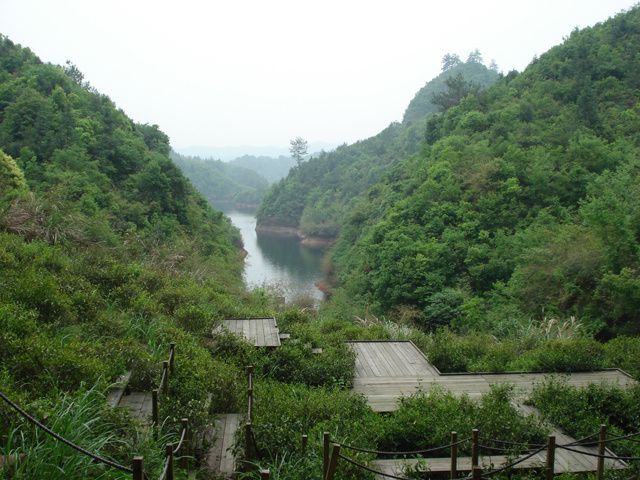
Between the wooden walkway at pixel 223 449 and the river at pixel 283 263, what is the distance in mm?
15071

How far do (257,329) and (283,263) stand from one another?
33.5 m

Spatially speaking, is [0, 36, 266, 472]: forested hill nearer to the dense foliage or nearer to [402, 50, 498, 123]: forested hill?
the dense foliage

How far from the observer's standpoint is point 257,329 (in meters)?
9.19

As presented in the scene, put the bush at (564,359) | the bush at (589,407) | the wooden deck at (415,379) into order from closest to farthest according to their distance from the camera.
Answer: the bush at (589,407), the wooden deck at (415,379), the bush at (564,359)

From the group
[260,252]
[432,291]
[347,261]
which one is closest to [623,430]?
[432,291]

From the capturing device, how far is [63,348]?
18.2 feet

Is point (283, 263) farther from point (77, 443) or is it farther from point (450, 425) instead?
point (77, 443)

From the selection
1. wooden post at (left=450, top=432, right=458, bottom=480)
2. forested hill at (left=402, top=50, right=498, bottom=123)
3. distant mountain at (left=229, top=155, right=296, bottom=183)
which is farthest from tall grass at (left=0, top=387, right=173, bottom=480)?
distant mountain at (left=229, top=155, right=296, bottom=183)

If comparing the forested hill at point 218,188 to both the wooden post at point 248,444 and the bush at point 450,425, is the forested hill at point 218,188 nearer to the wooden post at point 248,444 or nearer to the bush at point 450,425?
the bush at point 450,425

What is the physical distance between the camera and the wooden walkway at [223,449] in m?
4.97

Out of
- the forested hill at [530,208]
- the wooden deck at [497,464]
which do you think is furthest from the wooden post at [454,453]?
the forested hill at [530,208]

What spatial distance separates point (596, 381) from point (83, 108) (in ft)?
89.4

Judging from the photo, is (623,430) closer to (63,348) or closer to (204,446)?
(204,446)

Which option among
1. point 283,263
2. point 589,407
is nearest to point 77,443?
point 589,407
